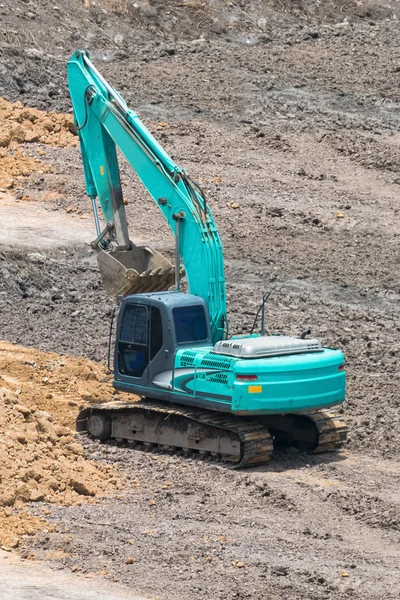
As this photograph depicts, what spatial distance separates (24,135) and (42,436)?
15.1 metres

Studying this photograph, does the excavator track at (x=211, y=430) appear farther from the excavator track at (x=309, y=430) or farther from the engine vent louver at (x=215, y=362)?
the engine vent louver at (x=215, y=362)

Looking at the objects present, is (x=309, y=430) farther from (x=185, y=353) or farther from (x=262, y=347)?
(x=185, y=353)

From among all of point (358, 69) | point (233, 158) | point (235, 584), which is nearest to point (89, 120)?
point (235, 584)

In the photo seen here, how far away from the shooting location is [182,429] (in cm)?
1472

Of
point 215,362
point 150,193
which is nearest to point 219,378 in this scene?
point 215,362

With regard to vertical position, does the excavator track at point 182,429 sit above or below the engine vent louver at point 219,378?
below

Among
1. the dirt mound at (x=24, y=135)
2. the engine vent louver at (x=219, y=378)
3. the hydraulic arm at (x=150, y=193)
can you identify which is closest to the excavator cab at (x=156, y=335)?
the hydraulic arm at (x=150, y=193)

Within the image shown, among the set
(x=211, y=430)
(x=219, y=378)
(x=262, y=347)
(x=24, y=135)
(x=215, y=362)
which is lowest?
(x=211, y=430)

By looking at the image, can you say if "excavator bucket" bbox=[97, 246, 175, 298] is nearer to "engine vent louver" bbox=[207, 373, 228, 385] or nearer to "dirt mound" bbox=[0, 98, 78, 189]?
"engine vent louver" bbox=[207, 373, 228, 385]

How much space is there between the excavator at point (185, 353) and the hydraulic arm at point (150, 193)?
14mm

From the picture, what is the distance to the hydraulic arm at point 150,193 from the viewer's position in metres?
15.1

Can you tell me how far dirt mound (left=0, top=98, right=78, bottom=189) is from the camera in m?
26.9

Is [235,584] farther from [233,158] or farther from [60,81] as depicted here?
[60,81]

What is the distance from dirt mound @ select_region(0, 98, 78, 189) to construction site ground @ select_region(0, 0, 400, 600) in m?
0.06
